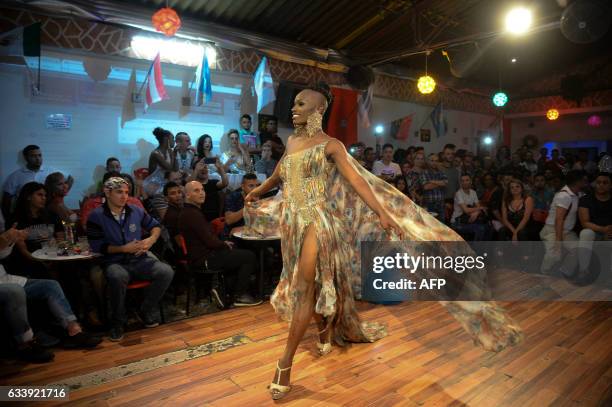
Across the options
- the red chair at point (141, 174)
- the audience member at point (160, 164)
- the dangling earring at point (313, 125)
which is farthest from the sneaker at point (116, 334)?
the red chair at point (141, 174)

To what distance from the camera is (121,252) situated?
3.48 m

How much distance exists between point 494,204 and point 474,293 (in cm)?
404

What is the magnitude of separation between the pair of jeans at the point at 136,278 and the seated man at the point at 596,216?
457 cm

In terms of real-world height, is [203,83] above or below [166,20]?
below

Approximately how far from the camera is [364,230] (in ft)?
9.81

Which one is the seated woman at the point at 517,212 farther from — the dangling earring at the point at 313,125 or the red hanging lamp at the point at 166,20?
the red hanging lamp at the point at 166,20

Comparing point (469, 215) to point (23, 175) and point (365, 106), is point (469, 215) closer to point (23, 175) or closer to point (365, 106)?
point (365, 106)

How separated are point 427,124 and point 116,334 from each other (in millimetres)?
9745

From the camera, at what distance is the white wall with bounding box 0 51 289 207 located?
17.7 ft

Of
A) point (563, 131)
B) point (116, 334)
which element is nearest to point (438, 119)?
point (563, 131)

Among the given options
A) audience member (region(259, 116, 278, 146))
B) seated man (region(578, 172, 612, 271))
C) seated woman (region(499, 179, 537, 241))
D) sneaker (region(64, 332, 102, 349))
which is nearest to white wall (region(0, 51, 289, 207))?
audience member (region(259, 116, 278, 146))

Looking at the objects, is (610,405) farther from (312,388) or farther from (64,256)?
(64,256)

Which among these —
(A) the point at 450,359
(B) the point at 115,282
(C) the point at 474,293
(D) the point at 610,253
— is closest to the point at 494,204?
(D) the point at 610,253

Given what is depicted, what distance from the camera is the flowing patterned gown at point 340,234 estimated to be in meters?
2.32
